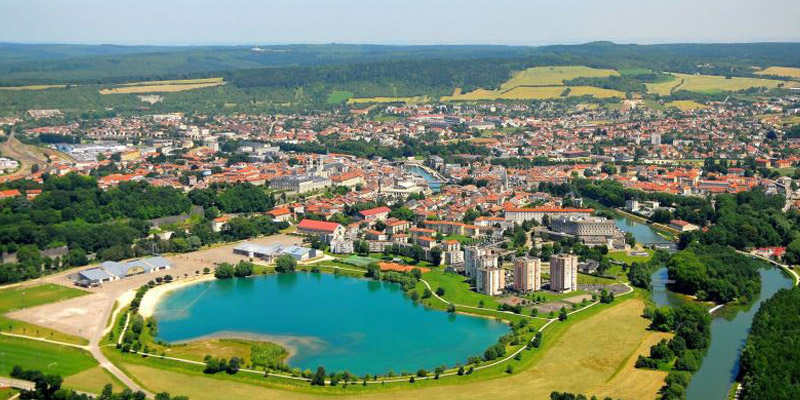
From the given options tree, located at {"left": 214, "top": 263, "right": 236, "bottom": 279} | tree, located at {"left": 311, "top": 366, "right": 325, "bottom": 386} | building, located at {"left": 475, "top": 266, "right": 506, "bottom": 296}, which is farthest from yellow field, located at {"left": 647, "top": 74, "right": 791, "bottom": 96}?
tree, located at {"left": 311, "top": 366, "right": 325, "bottom": 386}

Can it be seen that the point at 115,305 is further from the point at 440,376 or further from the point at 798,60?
the point at 798,60

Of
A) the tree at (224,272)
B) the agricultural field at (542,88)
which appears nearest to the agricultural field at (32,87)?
the agricultural field at (542,88)

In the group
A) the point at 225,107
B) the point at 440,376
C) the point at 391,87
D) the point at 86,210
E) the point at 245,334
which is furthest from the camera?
the point at 391,87

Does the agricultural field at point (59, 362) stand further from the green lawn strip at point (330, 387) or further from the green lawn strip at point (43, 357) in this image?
the green lawn strip at point (330, 387)

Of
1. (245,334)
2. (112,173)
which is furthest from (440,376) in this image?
(112,173)

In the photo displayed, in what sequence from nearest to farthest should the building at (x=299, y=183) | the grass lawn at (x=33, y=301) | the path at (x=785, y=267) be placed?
the grass lawn at (x=33, y=301)
the path at (x=785, y=267)
the building at (x=299, y=183)

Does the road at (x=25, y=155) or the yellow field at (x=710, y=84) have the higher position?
the yellow field at (x=710, y=84)
